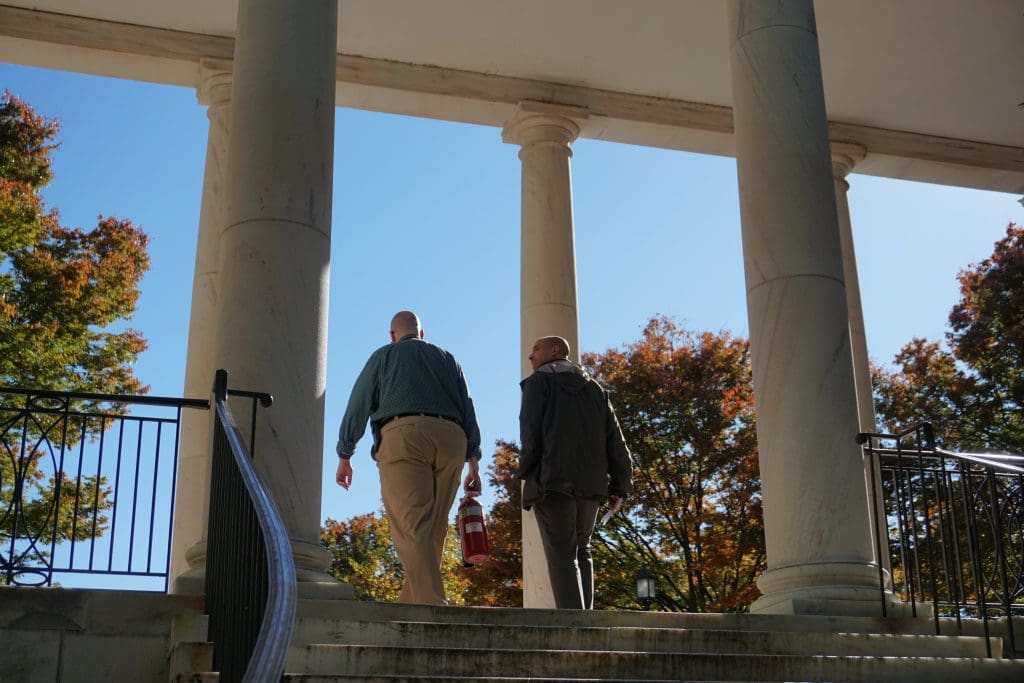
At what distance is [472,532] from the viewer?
19.0 m

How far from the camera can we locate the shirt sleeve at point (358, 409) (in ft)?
62.7

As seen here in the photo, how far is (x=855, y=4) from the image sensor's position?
32938 mm

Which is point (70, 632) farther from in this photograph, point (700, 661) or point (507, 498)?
point (507, 498)

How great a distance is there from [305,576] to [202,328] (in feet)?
46.6

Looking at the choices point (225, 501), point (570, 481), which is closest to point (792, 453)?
point (570, 481)

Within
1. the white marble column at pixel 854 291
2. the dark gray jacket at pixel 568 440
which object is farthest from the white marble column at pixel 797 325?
the white marble column at pixel 854 291

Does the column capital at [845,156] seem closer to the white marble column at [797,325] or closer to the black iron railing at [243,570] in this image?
the white marble column at [797,325]

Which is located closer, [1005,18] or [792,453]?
[792,453]

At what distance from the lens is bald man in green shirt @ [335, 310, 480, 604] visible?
1859cm

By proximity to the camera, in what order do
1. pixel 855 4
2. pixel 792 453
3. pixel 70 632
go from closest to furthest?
pixel 70 632 → pixel 792 453 → pixel 855 4

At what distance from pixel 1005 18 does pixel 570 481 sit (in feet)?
72.1

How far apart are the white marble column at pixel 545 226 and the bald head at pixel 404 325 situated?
1092cm

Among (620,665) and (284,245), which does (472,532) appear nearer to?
(620,665)

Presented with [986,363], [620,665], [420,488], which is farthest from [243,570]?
[986,363]
